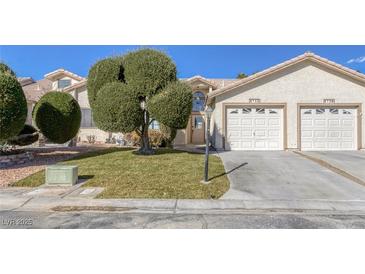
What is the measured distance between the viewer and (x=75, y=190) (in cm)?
667

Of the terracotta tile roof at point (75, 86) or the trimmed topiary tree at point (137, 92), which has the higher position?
the terracotta tile roof at point (75, 86)

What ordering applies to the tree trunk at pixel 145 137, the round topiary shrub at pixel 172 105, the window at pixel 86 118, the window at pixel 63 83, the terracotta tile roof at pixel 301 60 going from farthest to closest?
1. the window at pixel 63 83
2. the window at pixel 86 118
3. the terracotta tile roof at pixel 301 60
4. the tree trunk at pixel 145 137
5. the round topiary shrub at pixel 172 105

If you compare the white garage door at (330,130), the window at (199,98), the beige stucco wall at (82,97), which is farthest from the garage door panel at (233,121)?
the beige stucco wall at (82,97)

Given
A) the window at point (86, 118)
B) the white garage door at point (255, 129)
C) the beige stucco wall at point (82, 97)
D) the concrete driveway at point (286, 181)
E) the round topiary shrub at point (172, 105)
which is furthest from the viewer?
the window at point (86, 118)

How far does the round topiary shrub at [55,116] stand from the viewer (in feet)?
37.3

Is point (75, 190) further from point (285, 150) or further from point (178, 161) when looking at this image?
point (285, 150)

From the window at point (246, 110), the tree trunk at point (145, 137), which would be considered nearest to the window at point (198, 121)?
the window at point (246, 110)

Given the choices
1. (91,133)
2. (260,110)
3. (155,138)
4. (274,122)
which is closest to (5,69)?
(155,138)

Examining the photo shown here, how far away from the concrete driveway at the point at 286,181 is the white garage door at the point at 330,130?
361 cm

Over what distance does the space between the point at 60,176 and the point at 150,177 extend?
8.91ft

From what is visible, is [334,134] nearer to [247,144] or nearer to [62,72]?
[247,144]

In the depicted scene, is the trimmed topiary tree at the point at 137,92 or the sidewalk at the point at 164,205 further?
the trimmed topiary tree at the point at 137,92

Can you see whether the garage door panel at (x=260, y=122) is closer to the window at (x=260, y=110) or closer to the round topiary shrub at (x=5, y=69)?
the window at (x=260, y=110)

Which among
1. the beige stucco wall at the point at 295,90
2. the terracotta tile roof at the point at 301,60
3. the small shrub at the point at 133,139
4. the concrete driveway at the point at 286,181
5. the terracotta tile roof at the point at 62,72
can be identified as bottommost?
the concrete driveway at the point at 286,181
